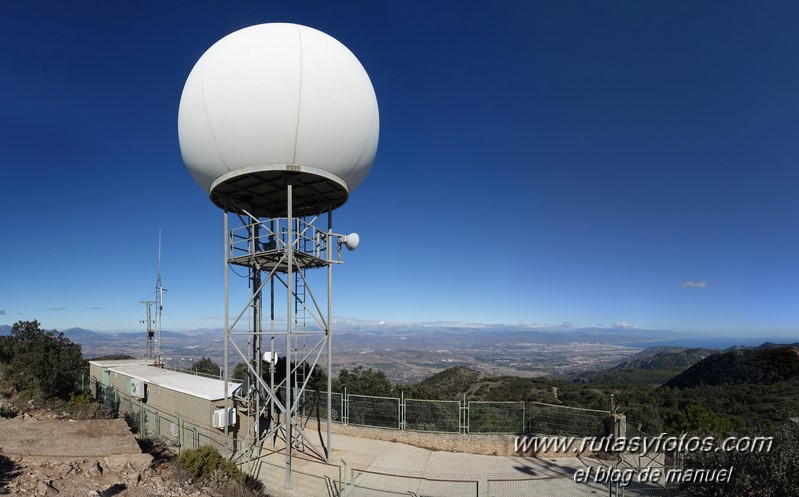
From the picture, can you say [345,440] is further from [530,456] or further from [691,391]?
[691,391]

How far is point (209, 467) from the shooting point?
393 inches

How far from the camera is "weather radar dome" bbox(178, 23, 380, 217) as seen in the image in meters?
10.3

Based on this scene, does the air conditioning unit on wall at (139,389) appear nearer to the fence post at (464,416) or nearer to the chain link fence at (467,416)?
the chain link fence at (467,416)

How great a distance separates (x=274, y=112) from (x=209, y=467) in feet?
27.9

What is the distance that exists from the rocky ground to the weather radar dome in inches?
269

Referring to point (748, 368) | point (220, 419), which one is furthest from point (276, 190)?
point (748, 368)

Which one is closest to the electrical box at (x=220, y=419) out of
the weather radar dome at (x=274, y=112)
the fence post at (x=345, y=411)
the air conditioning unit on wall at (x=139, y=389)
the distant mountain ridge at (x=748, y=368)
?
the fence post at (x=345, y=411)

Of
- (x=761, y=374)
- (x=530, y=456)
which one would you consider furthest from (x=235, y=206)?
(x=761, y=374)

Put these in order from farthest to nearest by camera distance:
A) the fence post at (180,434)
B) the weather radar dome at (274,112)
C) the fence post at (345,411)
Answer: the fence post at (345,411)
the fence post at (180,434)
the weather radar dome at (274,112)

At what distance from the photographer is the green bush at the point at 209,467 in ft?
31.8

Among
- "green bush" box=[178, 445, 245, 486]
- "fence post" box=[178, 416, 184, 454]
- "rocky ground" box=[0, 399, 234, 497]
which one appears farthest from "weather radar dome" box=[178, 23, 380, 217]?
"fence post" box=[178, 416, 184, 454]

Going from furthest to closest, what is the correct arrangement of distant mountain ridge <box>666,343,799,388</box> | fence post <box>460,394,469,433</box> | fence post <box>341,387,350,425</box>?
1. distant mountain ridge <box>666,343,799,388</box>
2. fence post <box>341,387,350,425</box>
3. fence post <box>460,394,469,433</box>

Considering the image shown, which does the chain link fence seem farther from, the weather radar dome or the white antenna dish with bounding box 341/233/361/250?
the weather radar dome

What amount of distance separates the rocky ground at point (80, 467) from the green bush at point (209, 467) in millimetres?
249
